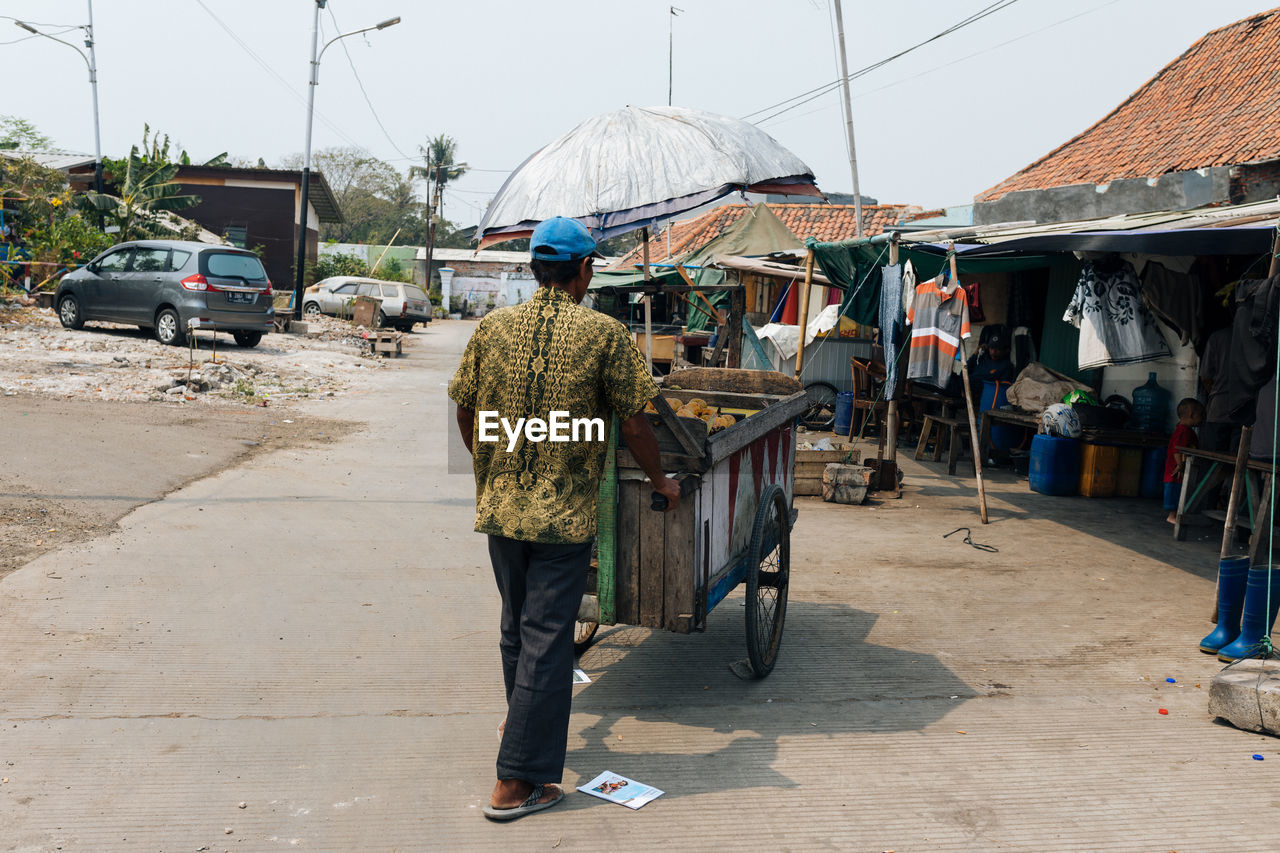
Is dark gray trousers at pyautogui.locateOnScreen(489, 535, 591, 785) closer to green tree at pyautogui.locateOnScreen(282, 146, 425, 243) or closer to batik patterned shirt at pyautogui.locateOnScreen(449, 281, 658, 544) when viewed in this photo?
batik patterned shirt at pyautogui.locateOnScreen(449, 281, 658, 544)

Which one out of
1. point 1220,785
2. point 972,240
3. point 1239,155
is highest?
point 1239,155

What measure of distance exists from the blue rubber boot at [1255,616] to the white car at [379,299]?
2665cm

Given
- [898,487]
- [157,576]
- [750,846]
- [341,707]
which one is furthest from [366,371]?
[750,846]

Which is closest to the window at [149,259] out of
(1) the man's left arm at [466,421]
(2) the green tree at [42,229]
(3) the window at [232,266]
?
(3) the window at [232,266]

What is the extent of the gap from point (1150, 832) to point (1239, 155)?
9687mm

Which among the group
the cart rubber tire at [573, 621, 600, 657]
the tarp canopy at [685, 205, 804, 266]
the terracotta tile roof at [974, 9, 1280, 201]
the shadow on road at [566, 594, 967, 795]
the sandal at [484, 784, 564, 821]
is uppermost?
the terracotta tile roof at [974, 9, 1280, 201]

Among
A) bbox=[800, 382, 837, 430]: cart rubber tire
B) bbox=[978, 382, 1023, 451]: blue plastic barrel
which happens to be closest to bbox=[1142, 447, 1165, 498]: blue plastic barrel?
bbox=[978, 382, 1023, 451]: blue plastic barrel

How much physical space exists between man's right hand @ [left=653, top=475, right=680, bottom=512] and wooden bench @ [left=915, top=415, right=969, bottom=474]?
7.93 metres

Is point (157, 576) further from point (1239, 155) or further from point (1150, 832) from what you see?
point (1239, 155)

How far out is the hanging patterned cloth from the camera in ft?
26.6

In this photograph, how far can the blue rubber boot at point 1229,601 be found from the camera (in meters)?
5.12

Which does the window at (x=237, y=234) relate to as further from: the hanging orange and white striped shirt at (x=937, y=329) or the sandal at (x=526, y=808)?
the sandal at (x=526, y=808)

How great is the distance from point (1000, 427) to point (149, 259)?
14246 mm

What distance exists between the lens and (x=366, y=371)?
18.8 meters
